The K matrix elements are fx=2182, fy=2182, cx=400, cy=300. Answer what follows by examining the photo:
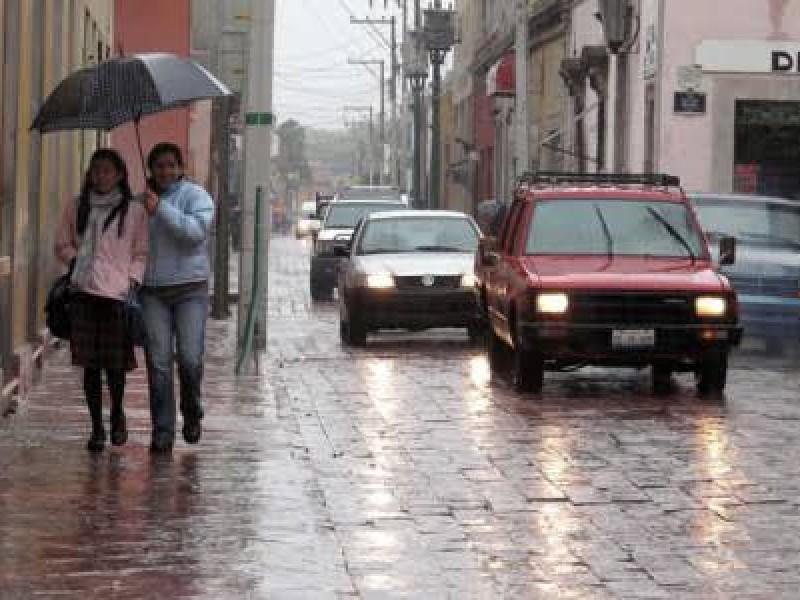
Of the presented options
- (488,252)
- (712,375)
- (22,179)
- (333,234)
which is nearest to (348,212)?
(333,234)

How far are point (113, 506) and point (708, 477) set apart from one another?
3527mm

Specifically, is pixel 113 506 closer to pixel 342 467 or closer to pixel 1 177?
pixel 342 467

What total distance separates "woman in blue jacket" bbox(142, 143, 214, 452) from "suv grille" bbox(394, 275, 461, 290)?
35.1 ft

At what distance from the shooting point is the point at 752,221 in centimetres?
2350

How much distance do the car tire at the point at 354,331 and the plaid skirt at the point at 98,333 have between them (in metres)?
11.2

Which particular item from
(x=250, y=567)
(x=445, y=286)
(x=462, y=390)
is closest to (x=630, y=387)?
(x=462, y=390)

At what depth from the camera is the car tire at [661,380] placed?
17.9 meters

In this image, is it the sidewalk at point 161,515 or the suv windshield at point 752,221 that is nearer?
the sidewalk at point 161,515

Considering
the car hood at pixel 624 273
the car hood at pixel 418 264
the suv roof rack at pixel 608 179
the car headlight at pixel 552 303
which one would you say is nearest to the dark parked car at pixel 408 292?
the car hood at pixel 418 264

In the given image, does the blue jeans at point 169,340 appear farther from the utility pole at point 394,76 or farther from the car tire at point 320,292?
the utility pole at point 394,76

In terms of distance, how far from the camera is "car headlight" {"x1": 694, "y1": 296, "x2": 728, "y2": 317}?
56.1ft

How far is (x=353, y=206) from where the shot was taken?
38938 millimetres

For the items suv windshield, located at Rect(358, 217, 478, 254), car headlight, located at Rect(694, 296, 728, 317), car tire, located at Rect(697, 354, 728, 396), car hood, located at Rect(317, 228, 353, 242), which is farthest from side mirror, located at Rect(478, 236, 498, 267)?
car hood, located at Rect(317, 228, 353, 242)

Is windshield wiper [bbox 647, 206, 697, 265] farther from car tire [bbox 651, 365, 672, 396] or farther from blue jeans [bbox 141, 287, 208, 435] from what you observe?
blue jeans [bbox 141, 287, 208, 435]
